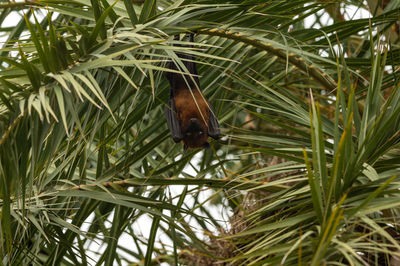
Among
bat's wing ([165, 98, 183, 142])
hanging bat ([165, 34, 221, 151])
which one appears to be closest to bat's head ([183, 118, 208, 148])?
hanging bat ([165, 34, 221, 151])

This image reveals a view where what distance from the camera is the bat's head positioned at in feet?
11.0

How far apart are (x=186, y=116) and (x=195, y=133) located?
0.33ft

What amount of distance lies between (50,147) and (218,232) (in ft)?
4.30

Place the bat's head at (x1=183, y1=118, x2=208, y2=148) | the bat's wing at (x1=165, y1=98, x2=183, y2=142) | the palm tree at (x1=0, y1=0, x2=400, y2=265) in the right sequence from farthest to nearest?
1. the bat's head at (x1=183, y1=118, x2=208, y2=148)
2. the bat's wing at (x1=165, y1=98, x2=183, y2=142)
3. the palm tree at (x1=0, y1=0, x2=400, y2=265)

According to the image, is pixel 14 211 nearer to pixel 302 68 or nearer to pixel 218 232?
pixel 218 232

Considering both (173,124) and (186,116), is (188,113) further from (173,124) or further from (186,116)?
(173,124)

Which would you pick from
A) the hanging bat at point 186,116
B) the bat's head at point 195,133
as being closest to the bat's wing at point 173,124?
the hanging bat at point 186,116

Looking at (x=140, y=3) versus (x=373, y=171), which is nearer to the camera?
(x=373, y=171)

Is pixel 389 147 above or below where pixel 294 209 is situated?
above

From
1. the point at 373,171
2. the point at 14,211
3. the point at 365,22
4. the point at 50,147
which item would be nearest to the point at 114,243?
the point at 14,211

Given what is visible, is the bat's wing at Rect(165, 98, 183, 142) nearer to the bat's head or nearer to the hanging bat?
the hanging bat

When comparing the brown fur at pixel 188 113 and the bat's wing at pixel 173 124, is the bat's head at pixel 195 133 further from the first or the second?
the bat's wing at pixel 173 124

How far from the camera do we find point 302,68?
311cm

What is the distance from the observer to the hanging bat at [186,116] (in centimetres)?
319
